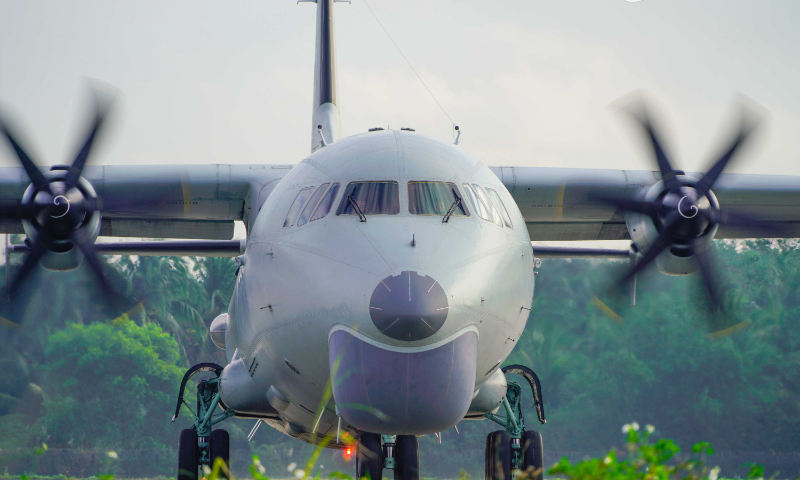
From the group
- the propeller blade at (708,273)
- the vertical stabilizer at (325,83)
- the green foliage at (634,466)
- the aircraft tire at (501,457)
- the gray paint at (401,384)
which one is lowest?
the aircraft tire at (501,457)

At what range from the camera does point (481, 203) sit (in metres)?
6.73

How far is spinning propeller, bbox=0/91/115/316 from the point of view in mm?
9266

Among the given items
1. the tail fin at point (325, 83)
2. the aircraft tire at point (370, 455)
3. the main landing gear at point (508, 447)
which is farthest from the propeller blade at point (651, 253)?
the tail fin at point (325, 83)

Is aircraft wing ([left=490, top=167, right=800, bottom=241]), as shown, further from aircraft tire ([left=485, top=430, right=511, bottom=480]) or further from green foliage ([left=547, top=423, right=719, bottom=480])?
green foliage ([left=547, top=423, right=719, bottom=480])

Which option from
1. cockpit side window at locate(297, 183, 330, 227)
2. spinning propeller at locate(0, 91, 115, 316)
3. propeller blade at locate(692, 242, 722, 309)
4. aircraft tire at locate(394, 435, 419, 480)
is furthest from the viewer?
propeller blade at locate(692, 242, 722, 309)

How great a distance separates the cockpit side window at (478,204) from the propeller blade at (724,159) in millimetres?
4015

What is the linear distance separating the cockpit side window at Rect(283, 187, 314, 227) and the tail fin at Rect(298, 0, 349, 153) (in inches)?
184

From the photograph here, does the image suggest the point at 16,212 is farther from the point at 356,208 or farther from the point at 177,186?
the point at 356,208

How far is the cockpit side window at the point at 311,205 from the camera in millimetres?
6680

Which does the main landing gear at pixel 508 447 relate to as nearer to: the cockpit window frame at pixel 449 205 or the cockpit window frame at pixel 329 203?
the cockpit window frame at pixel 449 205

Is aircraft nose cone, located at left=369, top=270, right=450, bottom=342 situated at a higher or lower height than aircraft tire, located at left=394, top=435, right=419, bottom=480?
higher

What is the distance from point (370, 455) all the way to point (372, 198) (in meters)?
2.01

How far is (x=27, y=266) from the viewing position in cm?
930

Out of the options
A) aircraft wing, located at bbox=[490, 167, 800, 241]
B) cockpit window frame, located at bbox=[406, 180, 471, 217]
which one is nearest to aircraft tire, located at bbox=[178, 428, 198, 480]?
cockpit window frame, located at bbox=[406, 180, 471, 217]
